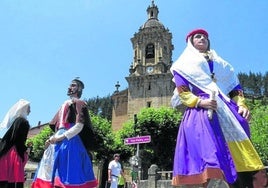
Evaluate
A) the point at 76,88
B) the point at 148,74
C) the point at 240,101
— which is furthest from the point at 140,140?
the point at 148,74

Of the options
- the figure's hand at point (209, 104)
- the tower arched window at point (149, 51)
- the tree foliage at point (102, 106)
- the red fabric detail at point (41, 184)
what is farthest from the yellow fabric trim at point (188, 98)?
the tree foliage at point (102, 106)

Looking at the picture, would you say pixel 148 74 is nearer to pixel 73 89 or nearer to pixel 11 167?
pixel 11 167

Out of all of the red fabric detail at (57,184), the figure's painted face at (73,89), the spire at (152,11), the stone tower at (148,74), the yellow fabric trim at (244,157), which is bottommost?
the red fabric detail at (57,184)

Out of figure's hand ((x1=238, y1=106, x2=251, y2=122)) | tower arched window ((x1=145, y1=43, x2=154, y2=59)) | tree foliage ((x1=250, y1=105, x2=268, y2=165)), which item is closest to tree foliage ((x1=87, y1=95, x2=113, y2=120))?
tower arched window ((x1=145, y1=43, x2=154, y2=59))

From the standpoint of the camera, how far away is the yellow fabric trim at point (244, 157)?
4.00 m

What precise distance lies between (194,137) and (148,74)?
54207mm

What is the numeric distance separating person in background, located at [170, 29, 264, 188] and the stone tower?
5112cm

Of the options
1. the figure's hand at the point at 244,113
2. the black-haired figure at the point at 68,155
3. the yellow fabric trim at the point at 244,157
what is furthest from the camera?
the black-haired figure at the point at 68,155

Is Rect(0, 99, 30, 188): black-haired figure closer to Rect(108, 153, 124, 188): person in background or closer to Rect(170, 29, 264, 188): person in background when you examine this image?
Rect(170, 29, 264, 188): person in background

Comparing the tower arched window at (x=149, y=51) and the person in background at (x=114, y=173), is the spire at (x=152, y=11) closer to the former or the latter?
the tower arched window at (x=149, y=51)

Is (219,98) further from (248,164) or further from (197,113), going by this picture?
(248,164)

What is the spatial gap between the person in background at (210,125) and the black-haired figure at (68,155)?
1561 millimetres

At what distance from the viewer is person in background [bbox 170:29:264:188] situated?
3900 millimetres

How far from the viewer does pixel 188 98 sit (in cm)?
445
